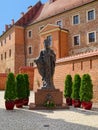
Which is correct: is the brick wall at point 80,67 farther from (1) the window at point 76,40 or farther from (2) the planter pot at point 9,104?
(1) the window at point 76,40

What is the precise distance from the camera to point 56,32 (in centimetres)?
3266

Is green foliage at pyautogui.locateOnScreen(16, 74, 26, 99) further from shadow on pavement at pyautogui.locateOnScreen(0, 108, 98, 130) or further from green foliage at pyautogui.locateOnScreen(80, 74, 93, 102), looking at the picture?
shadow on pavement at pyautogui.locateOnScreen(0, 108, 98, 130)

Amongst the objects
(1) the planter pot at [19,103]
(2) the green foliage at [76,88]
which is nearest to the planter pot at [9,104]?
(1) the planter pot at [19,103]

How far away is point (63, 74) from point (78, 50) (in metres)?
13.5

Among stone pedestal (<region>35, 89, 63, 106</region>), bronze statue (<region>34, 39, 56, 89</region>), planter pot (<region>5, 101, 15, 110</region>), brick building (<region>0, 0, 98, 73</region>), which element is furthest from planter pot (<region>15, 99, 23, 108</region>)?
brick building (<region>0, 0, 98, 73</region>)

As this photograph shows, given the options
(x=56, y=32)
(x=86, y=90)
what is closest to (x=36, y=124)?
(x=86, y=90)

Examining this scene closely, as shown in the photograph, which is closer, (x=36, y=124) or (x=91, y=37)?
(x=36, y=124)

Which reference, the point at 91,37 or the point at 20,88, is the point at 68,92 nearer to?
the point at 20,88

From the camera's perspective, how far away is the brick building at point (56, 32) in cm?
3028

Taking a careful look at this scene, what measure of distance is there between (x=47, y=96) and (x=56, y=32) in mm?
20889

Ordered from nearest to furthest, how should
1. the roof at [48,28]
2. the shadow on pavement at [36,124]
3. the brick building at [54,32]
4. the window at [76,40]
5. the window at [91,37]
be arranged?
the shadow on pavement at [36,124] → the window at [91,37] → the brick building at [54,32] → the window at [76,40] → the roof at [48,28]

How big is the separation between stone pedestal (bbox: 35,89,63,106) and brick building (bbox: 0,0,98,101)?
5844mm

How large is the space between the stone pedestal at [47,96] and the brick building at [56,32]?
19.2 ft

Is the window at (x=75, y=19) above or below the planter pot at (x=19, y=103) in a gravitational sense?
above
